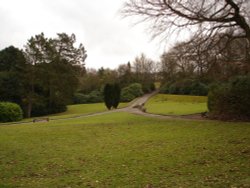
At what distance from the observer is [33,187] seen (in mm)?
7566

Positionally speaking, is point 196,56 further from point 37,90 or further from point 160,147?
point 37,90

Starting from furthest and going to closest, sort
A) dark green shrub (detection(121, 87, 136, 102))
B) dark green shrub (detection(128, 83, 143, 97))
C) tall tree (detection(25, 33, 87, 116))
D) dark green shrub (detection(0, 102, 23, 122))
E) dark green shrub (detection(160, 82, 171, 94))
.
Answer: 1. dark green shrub (detection(128, 83, 143, 97))
2. dark green shrub (detection(160, 82, 171, 94))
3. dark green shrub (detection(121, 87, 136, 102))
4. tall tree (detection(25, 33, 87, 116))
5. dark green shrub (detection(0, 102, 23, 122))

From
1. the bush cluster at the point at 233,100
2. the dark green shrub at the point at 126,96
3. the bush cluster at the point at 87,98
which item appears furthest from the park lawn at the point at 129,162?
the bush cluster at the point at 87,98

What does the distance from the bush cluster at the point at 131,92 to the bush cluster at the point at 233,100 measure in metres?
41.8

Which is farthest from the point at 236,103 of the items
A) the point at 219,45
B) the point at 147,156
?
the point at 147,156

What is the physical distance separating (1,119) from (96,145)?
2943 centimetres

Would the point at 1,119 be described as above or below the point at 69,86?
below

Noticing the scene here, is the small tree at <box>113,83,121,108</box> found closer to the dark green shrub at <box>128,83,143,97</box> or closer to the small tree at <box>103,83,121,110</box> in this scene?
the small tree at <box>103,83,121,110</box>

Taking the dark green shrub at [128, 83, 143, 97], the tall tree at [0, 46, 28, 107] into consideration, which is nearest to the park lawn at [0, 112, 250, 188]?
the tall tree at [0, 46, 28, 107]

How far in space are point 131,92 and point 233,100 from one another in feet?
149

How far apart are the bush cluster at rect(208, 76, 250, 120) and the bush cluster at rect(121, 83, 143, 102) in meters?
41.8

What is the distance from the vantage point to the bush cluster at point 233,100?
2444 centimetres

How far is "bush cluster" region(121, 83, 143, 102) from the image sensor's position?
6860cm

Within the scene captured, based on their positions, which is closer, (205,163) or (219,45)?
(205,163)
